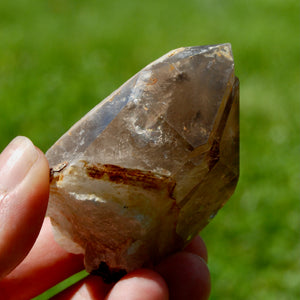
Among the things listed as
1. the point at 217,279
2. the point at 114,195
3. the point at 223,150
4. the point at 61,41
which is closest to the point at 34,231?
the point at 114,195

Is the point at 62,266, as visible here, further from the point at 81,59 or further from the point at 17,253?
the point at 81,59

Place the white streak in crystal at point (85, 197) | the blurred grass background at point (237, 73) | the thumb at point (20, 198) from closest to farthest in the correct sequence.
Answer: the thumb at point (20, 198)
the white streak in crystal at point (85, 197)
the blurred grass background at point (237, 73)

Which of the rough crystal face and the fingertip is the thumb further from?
the fingertip

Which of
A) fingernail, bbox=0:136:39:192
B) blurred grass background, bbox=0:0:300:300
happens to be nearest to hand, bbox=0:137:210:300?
fingernail, bbox=0:136:39:192

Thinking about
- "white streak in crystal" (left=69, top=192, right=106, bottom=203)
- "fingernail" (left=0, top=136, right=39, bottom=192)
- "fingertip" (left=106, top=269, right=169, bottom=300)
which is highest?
"fingernail" (left=0, top=136, right=39, bottom=192)

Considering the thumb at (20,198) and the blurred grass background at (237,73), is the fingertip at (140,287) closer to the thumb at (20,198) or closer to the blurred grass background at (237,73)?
the thumb at (20,198)

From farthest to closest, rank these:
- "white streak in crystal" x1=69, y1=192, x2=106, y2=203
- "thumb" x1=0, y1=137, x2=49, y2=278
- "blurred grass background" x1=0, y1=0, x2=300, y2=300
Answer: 1. "blurred grass background" x1=0, y1=0, x2=300, y2=300
2. "white streak in crystal" x1=69, y1=192, x2=106, y2=203
3. "thumb" x1=0, y1=137, x2=49, y2=278

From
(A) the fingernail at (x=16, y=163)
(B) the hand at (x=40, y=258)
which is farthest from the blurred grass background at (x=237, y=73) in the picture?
(A) the fingernail at (x=16, y=163)
